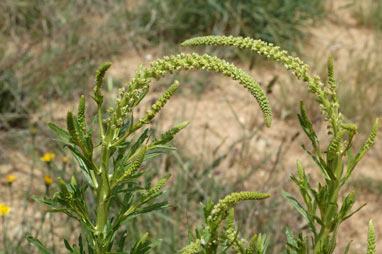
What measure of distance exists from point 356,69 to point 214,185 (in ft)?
7.42

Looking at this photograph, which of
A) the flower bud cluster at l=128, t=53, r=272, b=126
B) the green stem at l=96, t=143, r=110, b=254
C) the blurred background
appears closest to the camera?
the flower bud cluster at l=128, t=53, r=272, b=126

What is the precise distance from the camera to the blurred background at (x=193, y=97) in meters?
3.21

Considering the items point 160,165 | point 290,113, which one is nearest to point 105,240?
point 160,165

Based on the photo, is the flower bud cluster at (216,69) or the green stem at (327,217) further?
the green stem at (327,217)

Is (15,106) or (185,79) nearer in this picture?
(15,106)

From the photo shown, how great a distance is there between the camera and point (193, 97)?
4535mm

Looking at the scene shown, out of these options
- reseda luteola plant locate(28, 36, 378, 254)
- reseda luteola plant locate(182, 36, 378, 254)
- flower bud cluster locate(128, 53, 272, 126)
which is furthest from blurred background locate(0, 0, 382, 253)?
flower bud cluster locate(128, 53, 272, 126)

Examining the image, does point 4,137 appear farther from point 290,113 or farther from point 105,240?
point 105,240

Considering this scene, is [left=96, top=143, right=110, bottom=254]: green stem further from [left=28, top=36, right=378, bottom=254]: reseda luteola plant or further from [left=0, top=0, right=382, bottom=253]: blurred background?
[left=0, top=0, right=382, bottom=253]: blurred background

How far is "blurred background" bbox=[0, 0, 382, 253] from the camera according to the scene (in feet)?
10.5

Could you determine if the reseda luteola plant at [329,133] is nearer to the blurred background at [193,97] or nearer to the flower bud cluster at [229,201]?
the flower bud cluster at [229,201]

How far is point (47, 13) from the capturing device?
15.6 feet

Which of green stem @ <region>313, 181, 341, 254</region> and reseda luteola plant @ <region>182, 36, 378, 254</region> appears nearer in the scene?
reseda luteola plant @ <region>182, 36, 378, 254</region>

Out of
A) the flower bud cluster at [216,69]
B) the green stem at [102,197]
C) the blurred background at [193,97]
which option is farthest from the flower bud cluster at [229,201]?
the blurred background at [193,97]
